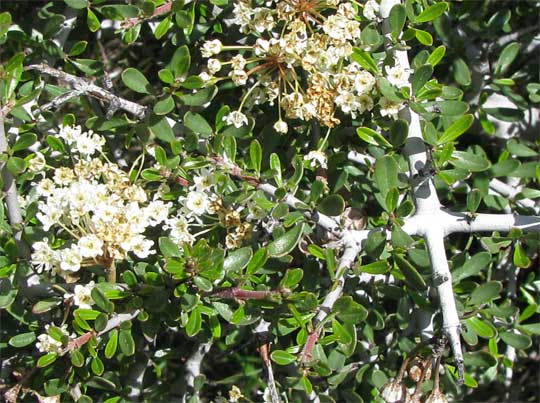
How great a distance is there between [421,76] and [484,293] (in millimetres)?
573

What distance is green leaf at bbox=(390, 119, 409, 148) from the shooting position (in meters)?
1.66

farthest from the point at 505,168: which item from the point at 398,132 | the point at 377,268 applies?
the point at 377,268

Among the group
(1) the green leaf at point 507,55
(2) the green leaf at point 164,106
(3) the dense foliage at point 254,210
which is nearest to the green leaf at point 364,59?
(3) the dense foliage at point 254,210

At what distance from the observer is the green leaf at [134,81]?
176 cm

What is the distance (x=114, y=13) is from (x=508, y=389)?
1793 mm

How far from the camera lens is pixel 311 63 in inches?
64.2

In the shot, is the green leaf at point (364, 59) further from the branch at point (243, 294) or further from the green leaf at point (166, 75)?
the branch at point (243, 294)

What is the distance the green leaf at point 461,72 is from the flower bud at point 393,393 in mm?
867

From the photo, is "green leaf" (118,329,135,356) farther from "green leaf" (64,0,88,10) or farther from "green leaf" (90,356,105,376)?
"green leaf" (64,0,88,10)

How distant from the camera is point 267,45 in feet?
5.36

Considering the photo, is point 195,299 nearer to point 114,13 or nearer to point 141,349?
point 141,349

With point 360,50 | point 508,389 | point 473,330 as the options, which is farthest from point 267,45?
point 508,389

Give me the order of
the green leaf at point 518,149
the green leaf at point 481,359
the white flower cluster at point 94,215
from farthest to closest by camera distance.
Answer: the green leaf at point 518,149 → the green leaf at point 481,359 → the white flower cluster at point 94,215

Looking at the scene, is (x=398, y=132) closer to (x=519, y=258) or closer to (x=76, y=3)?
(x=519, y=258)
